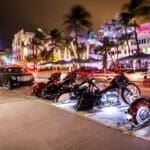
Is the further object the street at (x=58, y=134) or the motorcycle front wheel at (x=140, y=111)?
the motorcycle front wheel at (x=140, y=111)

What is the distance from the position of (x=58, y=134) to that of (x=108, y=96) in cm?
345

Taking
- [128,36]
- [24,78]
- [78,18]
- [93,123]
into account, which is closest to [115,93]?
[93,123]

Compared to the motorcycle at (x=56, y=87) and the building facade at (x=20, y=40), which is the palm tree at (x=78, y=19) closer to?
the motorcycle at (x=56, y=87)

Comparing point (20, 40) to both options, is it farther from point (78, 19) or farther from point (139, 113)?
point (139, 113)

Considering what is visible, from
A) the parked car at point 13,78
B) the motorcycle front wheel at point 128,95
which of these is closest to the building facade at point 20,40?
the parked car at point 13,78

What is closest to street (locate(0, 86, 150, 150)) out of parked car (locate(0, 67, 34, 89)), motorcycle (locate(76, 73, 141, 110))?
motorcycle (locate(76, 73, 141, 110))

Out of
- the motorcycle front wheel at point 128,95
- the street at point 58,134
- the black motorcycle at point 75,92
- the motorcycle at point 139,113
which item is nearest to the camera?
the street at point 58,134

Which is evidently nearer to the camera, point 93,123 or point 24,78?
point 93,123

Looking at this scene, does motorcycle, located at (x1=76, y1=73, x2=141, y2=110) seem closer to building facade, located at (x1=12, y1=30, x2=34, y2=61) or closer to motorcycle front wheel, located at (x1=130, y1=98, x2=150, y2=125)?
motorcycle front wheel, located at (x1=130, y1=98, x2=150, y2=125)

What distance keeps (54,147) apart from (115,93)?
14.5ft

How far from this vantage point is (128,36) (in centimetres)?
5962

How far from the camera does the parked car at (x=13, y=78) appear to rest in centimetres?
1884

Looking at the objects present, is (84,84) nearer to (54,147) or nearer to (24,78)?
(54,147)

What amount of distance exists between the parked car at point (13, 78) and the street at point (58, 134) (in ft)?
32.1
